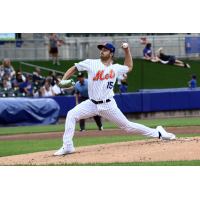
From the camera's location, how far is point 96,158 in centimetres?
610

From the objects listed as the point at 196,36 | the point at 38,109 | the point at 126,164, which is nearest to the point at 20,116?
the point at 38,109

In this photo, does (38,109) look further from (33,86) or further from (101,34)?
(101,34)

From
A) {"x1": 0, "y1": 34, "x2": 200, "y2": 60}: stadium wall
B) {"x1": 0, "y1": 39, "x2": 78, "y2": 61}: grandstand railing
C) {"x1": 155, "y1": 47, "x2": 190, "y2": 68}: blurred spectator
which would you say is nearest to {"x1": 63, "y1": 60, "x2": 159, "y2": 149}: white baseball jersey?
{"x1": 155, "y1": 47, "x2": 190, "y2": 68}: blurred spectator

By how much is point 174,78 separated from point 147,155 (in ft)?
58.6

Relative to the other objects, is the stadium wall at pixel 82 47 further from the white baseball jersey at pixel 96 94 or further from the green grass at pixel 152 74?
the white baseball jersey at pixel 96 94

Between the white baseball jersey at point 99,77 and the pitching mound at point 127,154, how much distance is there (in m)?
1.06

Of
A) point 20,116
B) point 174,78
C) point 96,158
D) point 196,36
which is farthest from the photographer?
point 196,36

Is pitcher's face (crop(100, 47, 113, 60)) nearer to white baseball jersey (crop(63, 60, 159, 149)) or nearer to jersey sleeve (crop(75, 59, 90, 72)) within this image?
white baseball jersey (crop(63, 60, 159, 149))

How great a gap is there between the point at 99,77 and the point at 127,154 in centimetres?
146

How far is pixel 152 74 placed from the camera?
23594mm

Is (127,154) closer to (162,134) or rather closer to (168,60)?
(162,134)

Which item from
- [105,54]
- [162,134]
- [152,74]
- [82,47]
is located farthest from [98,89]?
[82,47]

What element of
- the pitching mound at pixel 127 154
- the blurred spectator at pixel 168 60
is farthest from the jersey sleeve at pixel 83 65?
the blurred spectator at pixel 168 60

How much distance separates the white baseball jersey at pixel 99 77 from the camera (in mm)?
6301
